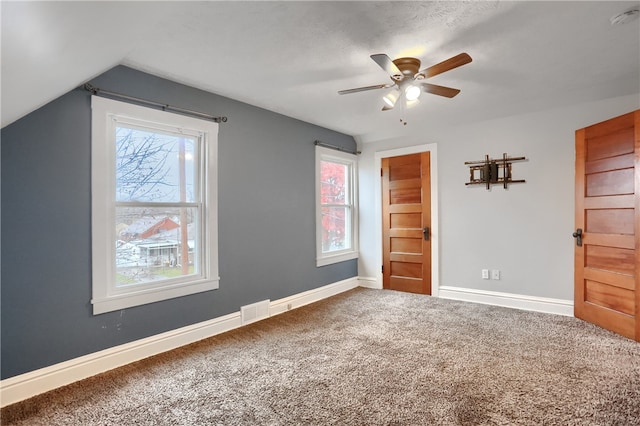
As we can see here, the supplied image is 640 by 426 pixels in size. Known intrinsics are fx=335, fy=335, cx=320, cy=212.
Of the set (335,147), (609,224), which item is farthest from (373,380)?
(335,147)

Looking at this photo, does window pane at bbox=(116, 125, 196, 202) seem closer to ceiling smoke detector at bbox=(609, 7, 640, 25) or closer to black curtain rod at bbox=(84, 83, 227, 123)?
black curtain rod at bbox=(84, 83, 227, 123)

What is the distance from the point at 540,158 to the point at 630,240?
1.24 metres

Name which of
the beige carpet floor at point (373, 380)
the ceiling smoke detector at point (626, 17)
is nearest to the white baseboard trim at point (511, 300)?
the beige carpet floor at point (373, 380)

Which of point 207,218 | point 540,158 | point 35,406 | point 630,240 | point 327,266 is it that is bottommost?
point 35,406

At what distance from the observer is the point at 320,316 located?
3805mm

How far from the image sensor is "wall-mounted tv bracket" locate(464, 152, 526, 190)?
408cm

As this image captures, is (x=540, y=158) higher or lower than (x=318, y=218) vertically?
higher

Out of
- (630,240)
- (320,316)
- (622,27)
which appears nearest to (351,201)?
(320,316)

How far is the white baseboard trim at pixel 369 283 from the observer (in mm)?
5168

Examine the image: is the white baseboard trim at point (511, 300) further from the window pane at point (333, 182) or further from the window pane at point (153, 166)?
the window pane at point (153, 166)

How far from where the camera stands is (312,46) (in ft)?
7.89

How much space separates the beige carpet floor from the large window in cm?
61

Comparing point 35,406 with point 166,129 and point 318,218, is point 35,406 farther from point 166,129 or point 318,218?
point 318,218

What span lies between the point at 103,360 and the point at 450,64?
10.9ft
